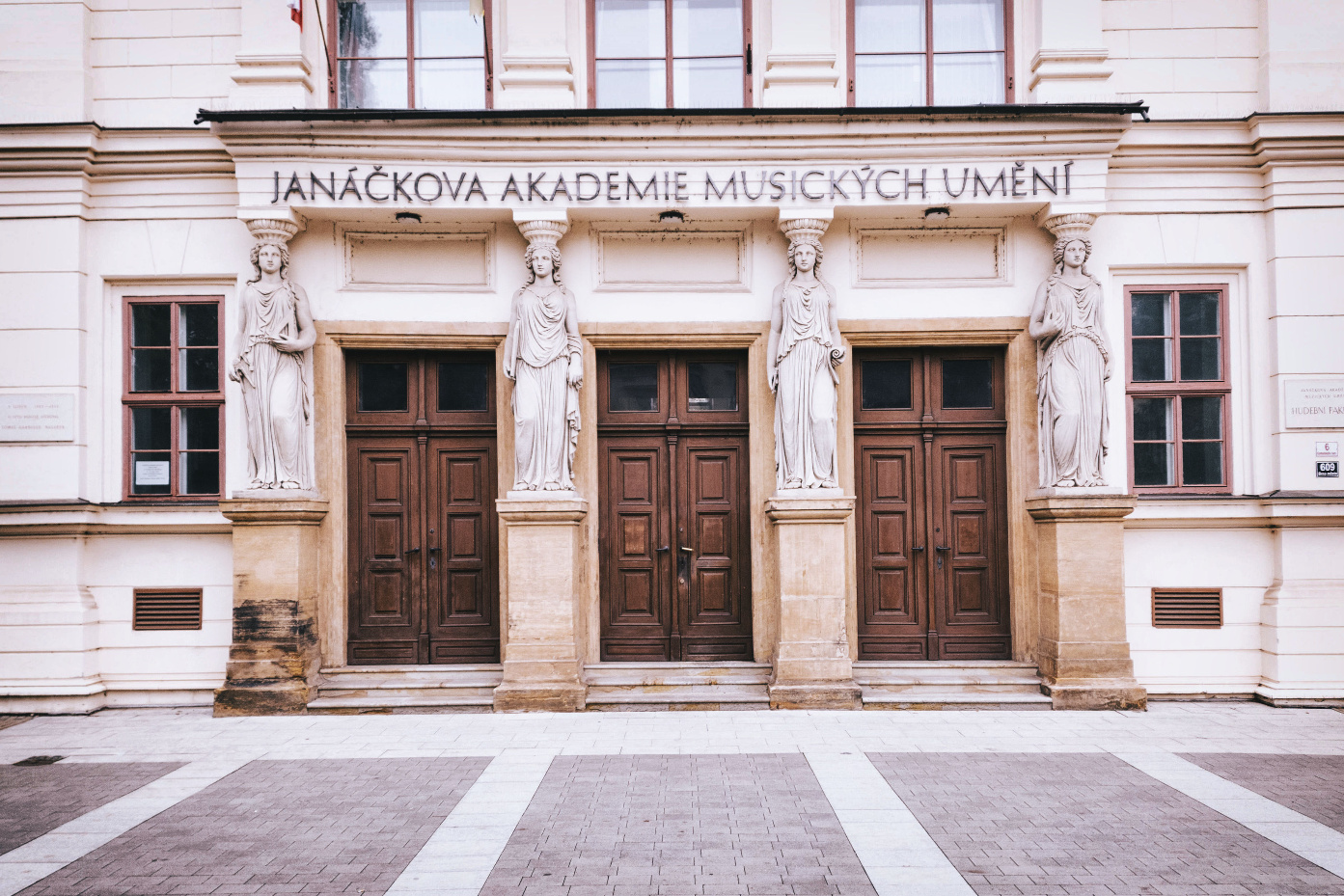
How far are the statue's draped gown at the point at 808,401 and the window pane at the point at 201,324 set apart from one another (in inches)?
221

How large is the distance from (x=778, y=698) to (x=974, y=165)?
5.28m

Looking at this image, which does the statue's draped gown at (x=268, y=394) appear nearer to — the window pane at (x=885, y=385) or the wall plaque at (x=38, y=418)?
the wall plaque at (x=38, y=418)

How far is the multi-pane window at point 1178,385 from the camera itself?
926cm

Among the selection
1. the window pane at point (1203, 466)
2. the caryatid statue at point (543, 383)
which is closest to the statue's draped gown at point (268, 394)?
the caryatid statue at point (543, 383)

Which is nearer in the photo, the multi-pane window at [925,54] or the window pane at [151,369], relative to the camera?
the window pane at [151,369]

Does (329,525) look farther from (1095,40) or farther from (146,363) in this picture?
(1095,40)

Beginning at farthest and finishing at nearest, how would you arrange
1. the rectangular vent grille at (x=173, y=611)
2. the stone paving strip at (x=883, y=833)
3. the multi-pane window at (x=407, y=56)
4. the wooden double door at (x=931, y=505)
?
the multi-pane window at (x=407, y=56), the wooden double door at (x=931, y=505), the rectangular vent grille at (x=173, y=611), the stone paving strip at (x=883, y=833)

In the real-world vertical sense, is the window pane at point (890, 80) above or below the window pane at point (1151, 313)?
above

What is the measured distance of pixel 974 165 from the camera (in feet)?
29.1

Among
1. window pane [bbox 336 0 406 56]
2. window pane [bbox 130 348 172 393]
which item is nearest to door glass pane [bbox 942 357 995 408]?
window pane [bbox 336 0 406 56]

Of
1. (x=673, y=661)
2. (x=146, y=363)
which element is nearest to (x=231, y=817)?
(x=673, y=661)

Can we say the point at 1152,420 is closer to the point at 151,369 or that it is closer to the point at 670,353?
the point at 670,353

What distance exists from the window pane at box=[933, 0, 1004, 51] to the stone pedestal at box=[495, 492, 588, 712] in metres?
6.04

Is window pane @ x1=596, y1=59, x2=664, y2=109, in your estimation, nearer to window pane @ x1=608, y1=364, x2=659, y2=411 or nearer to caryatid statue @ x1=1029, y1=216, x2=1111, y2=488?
window pane @ x1=608, y1=364, x2=659, y2=411
